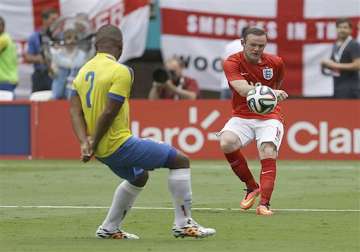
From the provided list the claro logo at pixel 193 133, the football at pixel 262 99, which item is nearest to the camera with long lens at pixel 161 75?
the claro logo at pixel 193 133

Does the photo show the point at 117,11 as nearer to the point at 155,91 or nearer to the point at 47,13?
the point at 47,13

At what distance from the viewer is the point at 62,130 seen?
21.1 meters

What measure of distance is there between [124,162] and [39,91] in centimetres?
1270

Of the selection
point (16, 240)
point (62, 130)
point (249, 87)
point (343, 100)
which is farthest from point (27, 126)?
point (16, 240)

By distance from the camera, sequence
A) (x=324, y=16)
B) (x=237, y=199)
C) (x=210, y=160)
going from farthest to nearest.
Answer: (x=324, y=16), (x=210, y=160), (x=237, y=199)

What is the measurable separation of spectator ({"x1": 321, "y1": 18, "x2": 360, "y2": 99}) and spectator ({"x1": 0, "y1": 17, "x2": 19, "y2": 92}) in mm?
5505

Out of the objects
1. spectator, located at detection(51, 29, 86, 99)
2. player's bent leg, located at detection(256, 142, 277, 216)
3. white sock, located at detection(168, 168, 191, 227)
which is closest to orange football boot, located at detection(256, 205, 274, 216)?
player's bent leg, located at detection(256, 142, 277, 216)

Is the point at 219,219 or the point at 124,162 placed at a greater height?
the point at 124,162

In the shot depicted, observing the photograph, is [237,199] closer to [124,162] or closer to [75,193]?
Answer: [75,193]

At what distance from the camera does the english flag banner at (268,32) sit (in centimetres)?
2297

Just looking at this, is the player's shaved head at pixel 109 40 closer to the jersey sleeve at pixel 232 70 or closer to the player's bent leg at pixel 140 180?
the player's bent leg at pixel 140 180

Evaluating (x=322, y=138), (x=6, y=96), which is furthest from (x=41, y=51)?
(x=322, y=138)

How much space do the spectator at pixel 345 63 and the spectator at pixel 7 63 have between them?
5505 mm

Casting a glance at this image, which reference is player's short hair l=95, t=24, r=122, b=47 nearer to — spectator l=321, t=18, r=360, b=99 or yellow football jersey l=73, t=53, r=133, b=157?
yellow football jersey l=73, t=53, r=133, b=157
